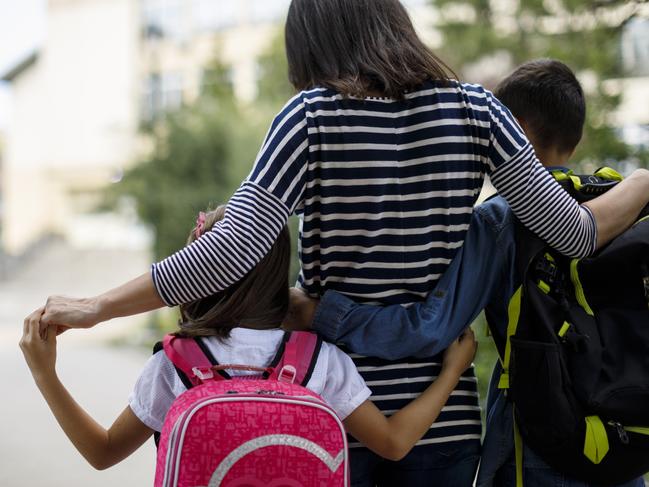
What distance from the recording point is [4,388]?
8.66m

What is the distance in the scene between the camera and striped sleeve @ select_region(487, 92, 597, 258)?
1697 millimetres

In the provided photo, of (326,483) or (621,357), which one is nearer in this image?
(326,483)

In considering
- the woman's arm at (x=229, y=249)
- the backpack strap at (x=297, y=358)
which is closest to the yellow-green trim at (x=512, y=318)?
the backpack strap at (x=297, y=358)

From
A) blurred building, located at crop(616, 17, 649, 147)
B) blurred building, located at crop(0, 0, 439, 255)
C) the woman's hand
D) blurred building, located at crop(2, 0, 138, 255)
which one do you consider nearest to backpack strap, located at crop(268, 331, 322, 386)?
the woman's hand

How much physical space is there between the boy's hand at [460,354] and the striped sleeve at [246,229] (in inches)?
19.4

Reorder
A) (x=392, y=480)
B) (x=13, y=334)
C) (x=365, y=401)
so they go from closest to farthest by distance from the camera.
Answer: (x=365, y=401), (x=392, y=480), (x=13, y=334)

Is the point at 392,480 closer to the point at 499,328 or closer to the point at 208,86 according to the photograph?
the point at 499,328

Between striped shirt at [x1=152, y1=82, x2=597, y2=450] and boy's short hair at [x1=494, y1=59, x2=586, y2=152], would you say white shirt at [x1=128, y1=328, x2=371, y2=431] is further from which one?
boy's short hair at [x1=494, y1=59, x2=586, y2=152]

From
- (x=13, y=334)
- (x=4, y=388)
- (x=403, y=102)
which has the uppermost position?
(x=403, y=102)

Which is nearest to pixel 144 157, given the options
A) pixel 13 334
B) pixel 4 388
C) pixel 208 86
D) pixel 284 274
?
pixel 208 86

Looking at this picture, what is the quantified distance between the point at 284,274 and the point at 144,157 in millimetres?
11754

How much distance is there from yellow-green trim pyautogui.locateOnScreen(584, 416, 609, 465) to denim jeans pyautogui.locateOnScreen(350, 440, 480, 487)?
0.28 meters

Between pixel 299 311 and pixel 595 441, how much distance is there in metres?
0.69

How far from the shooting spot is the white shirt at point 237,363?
1.65 metres
